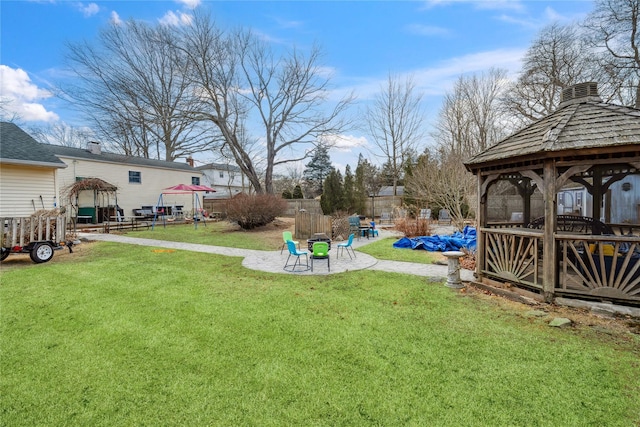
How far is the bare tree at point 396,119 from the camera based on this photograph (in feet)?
79.8

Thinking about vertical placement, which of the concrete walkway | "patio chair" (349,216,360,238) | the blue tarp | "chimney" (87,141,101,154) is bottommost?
the concrete walkway

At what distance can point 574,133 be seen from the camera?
492 centimetres

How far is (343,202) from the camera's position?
2131 centimetres

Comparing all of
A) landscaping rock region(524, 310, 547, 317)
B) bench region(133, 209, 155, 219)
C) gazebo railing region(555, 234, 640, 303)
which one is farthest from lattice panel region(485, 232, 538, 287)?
bench region(133, 209, 155, 219)

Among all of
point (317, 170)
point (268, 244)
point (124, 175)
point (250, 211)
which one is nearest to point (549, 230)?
point (268, 244)

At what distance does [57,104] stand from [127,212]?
8488 mm

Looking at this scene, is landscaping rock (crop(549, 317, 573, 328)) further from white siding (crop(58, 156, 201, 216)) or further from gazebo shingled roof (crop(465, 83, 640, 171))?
white siding (crop(58, 156, 201, 216))

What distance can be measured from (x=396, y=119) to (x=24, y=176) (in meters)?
23.2

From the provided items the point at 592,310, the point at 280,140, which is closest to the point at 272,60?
the point at 280,140

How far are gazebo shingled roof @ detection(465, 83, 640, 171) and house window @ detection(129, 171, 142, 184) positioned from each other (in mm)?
22494

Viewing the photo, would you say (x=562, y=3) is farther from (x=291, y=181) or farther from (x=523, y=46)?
(x=291, y=181)

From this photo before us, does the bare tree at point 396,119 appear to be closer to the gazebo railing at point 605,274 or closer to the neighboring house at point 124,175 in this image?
the neighboring house at point 124,175

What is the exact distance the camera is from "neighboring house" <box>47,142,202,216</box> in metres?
18.3

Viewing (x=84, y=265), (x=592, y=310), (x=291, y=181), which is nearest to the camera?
(x=592, y=310)
